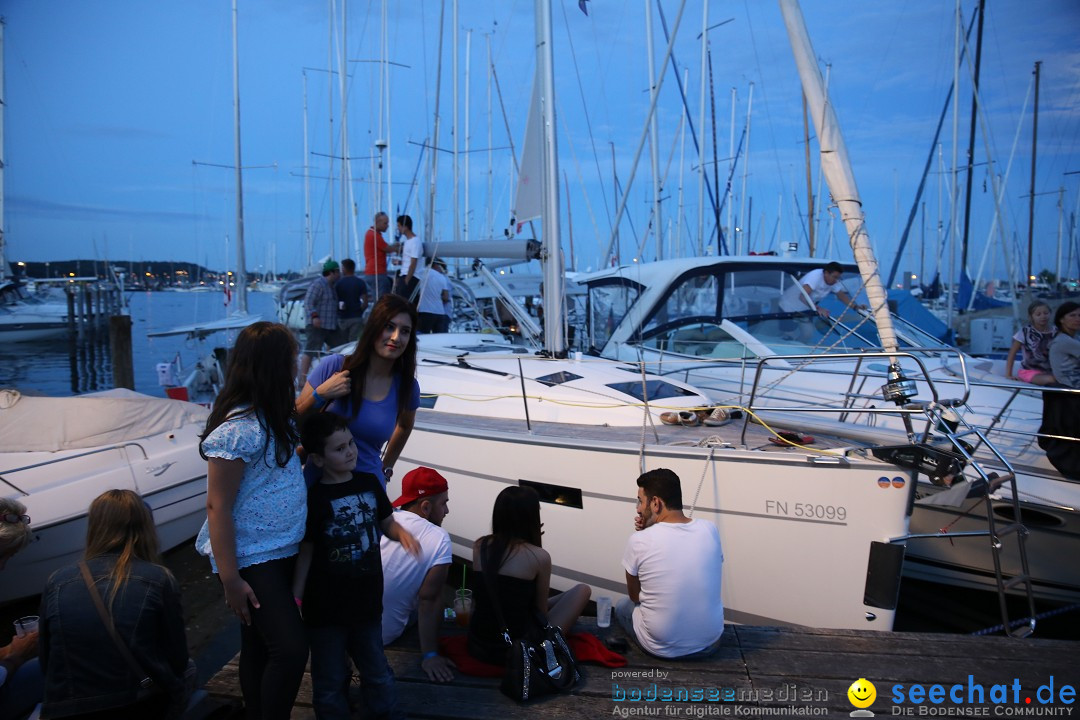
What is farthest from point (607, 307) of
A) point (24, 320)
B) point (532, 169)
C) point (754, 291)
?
point (24, 320)

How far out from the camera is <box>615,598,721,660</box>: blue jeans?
3428 millimetres

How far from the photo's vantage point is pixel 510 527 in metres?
3.27

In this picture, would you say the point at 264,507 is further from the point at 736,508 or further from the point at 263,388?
the point at 736,508

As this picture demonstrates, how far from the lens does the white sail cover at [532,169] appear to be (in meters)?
7.45

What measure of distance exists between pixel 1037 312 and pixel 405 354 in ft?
19.8

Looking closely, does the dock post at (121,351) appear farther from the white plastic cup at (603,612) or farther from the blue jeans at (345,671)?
the blue jeans at (345,671)

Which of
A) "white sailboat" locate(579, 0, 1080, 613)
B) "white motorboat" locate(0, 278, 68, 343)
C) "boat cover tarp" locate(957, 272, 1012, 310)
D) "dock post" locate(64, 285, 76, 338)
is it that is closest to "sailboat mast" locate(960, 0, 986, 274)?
"boat cover tarp" locate(957, 272, 1012, 310)

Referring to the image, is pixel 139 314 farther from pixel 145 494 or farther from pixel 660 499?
pixel 660 499

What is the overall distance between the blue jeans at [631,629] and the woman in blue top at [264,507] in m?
1.68

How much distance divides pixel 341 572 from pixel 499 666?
107cm

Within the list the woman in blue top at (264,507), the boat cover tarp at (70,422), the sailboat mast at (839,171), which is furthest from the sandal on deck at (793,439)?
the boat cover tarp at (70,422)

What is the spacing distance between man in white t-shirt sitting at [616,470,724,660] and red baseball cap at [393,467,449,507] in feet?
3.38

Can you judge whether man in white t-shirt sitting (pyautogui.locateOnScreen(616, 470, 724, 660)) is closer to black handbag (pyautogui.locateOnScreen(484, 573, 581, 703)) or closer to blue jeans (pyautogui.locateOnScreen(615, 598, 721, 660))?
blue jeans (pyautogui.locateOnScreen(615, 598, 721, 660))

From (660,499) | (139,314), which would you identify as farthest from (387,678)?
(139,314)
